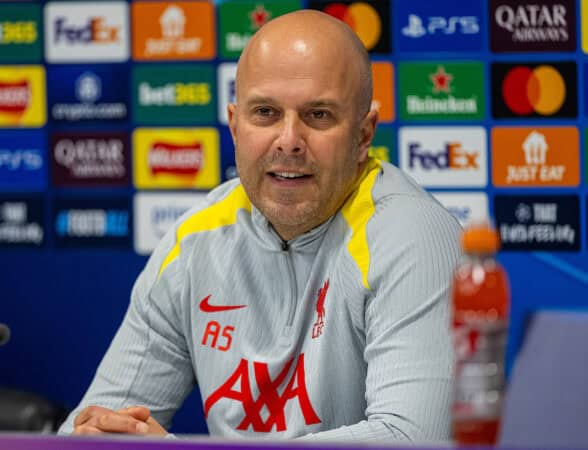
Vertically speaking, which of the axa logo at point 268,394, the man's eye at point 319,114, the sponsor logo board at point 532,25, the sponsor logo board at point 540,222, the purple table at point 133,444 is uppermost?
the sponsor logo board at point 532,25

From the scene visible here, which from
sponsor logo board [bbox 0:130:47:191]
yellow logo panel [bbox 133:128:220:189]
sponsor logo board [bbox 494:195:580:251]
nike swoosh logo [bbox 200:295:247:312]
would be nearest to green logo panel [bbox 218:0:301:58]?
yellow logo panel [bbox 133:128:220:189]

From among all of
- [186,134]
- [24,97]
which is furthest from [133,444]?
[24,97]

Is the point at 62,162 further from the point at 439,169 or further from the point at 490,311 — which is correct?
the point at 490,311

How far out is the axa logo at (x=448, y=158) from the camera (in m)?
3.23

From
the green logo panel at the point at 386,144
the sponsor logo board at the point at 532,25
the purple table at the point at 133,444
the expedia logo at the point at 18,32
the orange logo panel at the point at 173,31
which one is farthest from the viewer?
the expedia logo at the point at 18,32

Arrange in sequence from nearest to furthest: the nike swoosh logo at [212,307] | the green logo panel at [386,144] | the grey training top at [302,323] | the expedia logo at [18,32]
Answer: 1. the grey training top at [302,323]
2. the nike swoosh logo at [212,307]
3. the green logo panel at [386,144]
4. the expedia logo at [18,32]

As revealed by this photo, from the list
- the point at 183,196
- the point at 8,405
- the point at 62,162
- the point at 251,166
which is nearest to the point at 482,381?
the point at 251,166

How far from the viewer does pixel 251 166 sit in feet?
6.35

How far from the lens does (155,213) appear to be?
3.42 metres

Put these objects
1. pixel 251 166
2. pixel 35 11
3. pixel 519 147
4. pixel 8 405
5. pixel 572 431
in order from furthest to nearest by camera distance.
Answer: pixel 35 11, pixel 519 147, pixel 8 405, pixel 251 166, pixel 572 431

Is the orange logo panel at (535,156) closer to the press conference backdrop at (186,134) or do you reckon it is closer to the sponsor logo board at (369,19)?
the press conference backdrop at (186,134)

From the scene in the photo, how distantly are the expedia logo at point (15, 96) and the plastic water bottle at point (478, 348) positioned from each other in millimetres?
2740

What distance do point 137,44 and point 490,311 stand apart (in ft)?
8.58

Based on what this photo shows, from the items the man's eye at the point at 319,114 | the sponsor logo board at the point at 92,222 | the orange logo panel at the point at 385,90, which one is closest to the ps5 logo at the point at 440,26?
the orange logo panel at the point at 385,90
